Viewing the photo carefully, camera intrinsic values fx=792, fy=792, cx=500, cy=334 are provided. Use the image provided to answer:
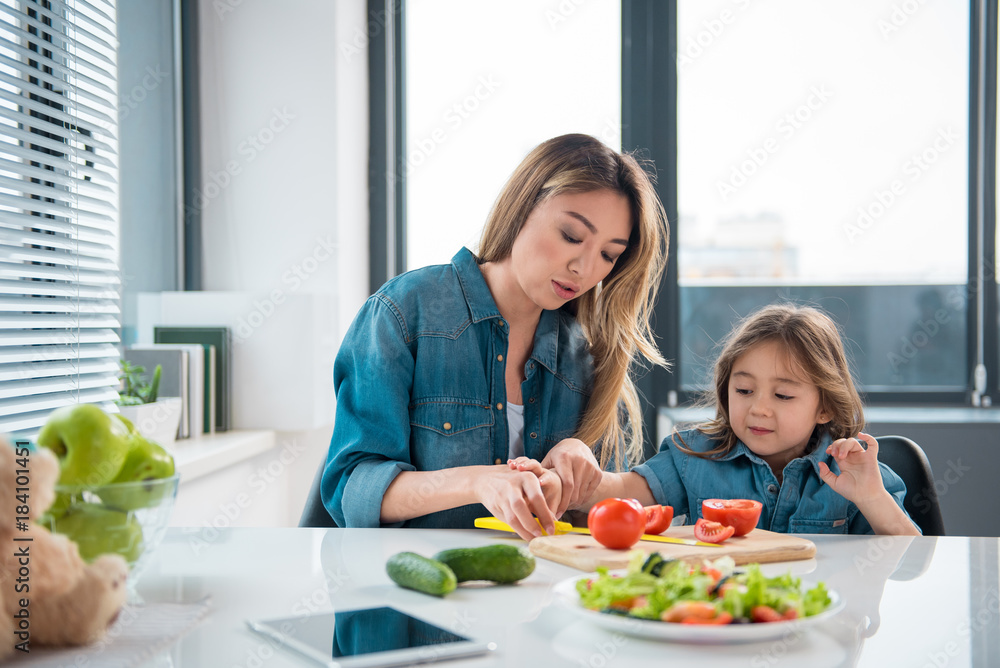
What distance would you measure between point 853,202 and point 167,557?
272 cm

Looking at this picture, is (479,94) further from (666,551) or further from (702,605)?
(702,605)

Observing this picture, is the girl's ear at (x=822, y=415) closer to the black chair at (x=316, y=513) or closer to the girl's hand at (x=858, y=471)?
the girl's hand at (x=858, y=471)

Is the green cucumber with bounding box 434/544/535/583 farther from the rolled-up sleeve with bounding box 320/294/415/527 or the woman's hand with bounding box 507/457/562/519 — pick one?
the rolled-up sleeve with bounding box 320/294/415/527

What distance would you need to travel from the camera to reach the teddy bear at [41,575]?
0.61 metres

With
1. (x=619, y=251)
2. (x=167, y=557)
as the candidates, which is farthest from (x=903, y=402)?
(x=167, y=557)

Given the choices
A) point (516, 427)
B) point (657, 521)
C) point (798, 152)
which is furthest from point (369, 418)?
point (798, 152)

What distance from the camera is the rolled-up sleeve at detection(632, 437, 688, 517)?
63.9 inches

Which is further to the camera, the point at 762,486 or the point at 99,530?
the point at 762,486

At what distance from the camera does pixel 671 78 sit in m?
2.99

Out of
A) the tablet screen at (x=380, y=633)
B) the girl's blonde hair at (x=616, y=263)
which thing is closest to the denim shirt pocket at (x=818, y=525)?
the girl's blonde hair at (x=616, y=263)

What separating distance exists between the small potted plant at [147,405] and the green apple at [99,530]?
4.47 ft

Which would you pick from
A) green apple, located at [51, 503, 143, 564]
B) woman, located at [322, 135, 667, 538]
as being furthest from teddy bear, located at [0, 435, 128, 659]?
woman, located at [322, 135, 667, 538]

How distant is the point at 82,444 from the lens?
0.68 meters

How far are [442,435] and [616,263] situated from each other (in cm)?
54
